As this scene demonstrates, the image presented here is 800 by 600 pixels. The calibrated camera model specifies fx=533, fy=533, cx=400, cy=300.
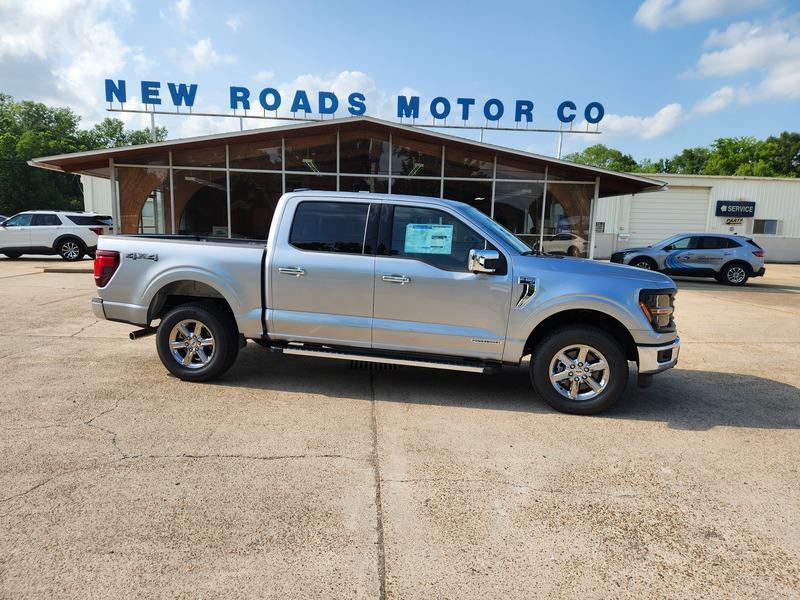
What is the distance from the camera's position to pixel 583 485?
137 inches

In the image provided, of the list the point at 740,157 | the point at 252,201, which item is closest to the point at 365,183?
the point at 252,201

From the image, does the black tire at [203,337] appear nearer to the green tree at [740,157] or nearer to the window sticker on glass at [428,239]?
the window sticker on glass at [428,239]

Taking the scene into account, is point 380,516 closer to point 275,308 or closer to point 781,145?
point 275,308

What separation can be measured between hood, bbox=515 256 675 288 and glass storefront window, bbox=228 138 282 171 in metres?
13.0

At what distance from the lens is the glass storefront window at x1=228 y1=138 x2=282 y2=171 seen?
16016 millimetres

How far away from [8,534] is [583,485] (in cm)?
330

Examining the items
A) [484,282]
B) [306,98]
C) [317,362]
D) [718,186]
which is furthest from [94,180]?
[718,186]

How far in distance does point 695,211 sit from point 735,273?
1486 centimetres

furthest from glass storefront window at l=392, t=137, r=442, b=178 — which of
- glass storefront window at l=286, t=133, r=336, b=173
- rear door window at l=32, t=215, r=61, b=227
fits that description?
rear door window at l=32, t=215, r=61, b=227

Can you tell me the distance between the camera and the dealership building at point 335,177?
1583cm

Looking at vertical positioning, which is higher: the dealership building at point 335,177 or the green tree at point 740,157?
the green tree at point 740,157

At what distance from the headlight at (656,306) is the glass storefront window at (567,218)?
500 inches

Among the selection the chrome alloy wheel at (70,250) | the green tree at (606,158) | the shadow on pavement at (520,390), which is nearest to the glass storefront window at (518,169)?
the shadow on pavement at (520,390)

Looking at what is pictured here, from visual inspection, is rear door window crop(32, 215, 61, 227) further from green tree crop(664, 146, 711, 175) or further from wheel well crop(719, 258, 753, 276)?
green tree crop(664, 146, 711, 175)
